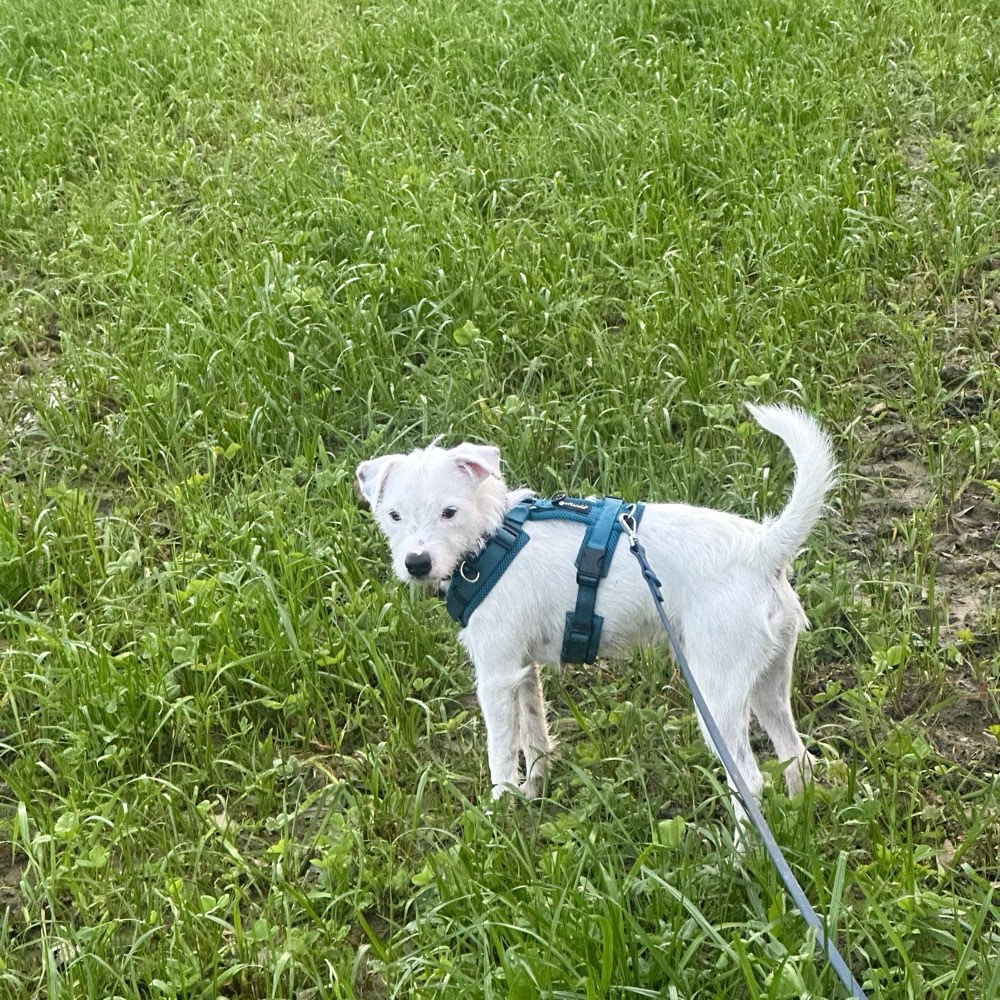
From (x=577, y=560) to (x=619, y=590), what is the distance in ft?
0.48

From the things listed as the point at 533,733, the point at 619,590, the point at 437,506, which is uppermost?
the point at 437,506

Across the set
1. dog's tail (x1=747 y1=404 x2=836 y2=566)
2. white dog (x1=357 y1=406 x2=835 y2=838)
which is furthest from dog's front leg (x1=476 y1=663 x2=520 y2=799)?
dog's tail (x1=747 y1=404 x2=836 y2=566)

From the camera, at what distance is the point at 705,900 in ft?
9.02

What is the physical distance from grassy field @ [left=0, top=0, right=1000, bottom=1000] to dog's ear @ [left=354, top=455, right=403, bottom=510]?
0.71 meters

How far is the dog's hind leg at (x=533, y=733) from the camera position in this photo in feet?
11.0

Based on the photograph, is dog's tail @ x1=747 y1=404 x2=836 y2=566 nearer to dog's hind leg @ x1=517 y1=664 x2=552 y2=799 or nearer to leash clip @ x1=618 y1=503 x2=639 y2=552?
leash clip @ x1=618 y1=503 x2=639 y2=552

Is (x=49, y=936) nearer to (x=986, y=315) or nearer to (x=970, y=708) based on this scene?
(x=970, y=708)

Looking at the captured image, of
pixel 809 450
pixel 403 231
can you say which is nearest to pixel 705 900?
pixel 809 450

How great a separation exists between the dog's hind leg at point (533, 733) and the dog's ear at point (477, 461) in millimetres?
620

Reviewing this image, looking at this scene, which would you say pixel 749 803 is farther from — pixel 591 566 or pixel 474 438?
pixel 474 438

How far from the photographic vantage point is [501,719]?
322cm

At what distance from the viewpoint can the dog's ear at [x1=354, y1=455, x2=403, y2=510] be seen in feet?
10.8

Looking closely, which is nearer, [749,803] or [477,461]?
[749,803]

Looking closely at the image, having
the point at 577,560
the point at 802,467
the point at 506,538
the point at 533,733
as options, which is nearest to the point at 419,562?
the point at 506,538
